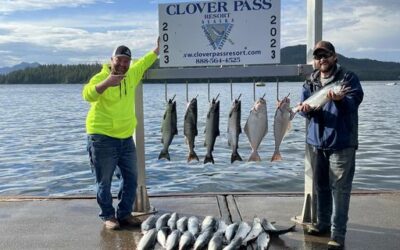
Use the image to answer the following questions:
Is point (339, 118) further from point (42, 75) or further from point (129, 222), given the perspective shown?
point (42, 75)

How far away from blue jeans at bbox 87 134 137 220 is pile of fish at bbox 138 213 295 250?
0.48 meters

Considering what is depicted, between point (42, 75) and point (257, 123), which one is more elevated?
point (42, 75)

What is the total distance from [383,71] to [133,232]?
2883 inches

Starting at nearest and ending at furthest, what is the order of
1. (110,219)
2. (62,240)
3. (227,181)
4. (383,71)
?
(62,240) < (110,219) < (227,181) < (383,71)

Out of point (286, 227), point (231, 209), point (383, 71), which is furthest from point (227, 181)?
point (383, 71)

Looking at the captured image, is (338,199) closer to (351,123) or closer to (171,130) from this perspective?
(351,123)

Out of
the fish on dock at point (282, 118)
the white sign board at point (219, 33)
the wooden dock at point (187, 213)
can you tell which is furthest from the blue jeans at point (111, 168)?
the fish on dock at point (282, 118)

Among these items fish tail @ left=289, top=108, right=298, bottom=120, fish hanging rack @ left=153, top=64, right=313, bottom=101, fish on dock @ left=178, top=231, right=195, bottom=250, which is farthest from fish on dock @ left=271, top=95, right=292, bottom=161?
fish on dock @ left=178, top=231, right=195, bottom=250

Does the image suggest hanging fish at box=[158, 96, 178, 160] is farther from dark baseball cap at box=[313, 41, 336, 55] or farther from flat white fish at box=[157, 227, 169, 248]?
dark baseball cap at box=[313, 41, 336, 55]

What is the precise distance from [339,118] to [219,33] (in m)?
2.12

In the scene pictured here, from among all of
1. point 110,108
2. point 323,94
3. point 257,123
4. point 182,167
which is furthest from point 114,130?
point 182,167

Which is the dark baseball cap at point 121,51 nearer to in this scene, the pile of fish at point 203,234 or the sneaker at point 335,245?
the pile of fish at point 203,234

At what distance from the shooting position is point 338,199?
227 inches

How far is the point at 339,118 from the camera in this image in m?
5.69
